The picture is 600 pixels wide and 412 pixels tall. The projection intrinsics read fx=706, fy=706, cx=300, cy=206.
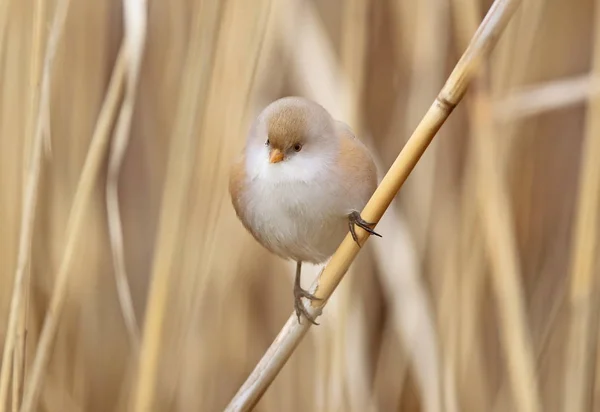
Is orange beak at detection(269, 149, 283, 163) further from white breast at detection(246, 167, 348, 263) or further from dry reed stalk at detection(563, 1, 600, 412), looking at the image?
dry reed stalk at detection(563, 1, 600, 412)

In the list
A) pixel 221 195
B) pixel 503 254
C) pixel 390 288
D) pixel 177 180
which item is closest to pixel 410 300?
pixel 390 288

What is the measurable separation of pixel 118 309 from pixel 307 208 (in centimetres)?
70

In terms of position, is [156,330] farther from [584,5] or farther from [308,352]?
[584,5]

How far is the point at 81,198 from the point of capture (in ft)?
Answer: 2.27

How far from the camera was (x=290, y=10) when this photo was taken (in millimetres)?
854

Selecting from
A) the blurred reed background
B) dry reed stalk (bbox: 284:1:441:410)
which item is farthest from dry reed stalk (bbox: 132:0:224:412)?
dry reed stalk (bbox: 284:1:441:410)

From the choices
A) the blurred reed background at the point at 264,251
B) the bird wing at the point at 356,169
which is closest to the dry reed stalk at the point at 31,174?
the blurred reed background at the point at 264,251

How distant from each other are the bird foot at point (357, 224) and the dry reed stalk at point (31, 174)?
29cm

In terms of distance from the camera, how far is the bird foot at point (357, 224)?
58cm

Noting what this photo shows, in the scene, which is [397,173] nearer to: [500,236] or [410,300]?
[500,236]

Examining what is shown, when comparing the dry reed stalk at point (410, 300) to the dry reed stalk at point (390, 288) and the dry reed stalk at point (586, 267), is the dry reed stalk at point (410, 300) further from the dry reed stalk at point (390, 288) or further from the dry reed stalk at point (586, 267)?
the dry reed stalk at point (586, 267)

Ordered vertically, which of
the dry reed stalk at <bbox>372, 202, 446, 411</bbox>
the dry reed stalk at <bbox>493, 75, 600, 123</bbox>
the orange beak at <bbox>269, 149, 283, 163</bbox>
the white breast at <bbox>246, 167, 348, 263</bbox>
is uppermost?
the dry reed stalk at <bbox>493, 75, 600, 123</bbox>

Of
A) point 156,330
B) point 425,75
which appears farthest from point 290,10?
point 156,330

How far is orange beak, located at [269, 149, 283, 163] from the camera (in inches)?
24.9
